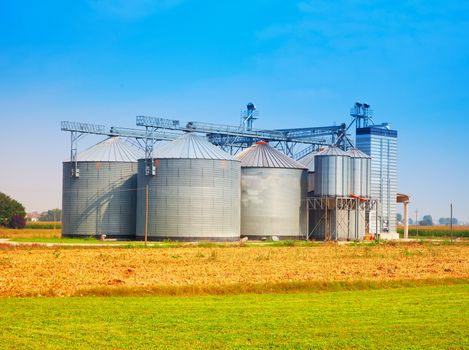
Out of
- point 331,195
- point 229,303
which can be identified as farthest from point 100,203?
point 229,303

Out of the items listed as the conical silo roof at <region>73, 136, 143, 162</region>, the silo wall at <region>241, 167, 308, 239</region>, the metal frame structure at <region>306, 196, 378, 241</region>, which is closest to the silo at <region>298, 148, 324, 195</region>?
the metal frame structure at <region>306, 196, 378, 241</region>

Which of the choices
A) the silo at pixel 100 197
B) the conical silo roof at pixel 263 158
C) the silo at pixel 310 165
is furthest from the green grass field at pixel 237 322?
the silo at pixel 310 165

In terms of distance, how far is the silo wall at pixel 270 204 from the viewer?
92.6 m

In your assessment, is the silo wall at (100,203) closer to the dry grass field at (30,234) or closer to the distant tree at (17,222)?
the dry grass field at (30,234)

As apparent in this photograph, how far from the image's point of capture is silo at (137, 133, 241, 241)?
83.2 metres

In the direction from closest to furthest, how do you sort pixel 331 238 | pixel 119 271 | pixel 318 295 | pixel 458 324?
pixel 458 324 < pixel 318 295 < pixel 119 271 < pixel 331 238

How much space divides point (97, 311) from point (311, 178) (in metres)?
76.9

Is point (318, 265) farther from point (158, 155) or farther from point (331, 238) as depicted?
point (331, 238)

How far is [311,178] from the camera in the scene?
101 meters

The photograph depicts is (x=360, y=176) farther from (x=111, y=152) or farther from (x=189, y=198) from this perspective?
(x=111, y=152)

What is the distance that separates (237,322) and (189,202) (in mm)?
59901

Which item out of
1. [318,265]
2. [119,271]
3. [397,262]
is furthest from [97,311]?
[397,262]

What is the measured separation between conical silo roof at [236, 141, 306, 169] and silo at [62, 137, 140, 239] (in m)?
14.3

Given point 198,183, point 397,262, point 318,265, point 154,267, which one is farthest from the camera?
point 198,183
